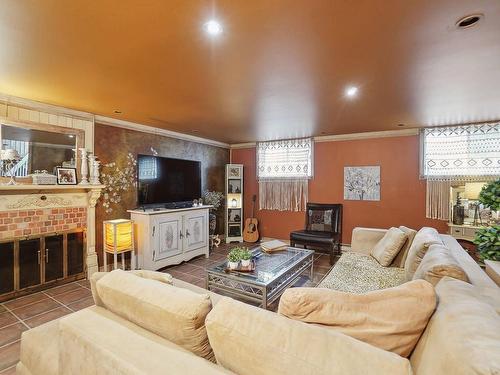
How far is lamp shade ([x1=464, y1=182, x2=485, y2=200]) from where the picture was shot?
3.96 meters

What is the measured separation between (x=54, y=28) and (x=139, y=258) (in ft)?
10.4

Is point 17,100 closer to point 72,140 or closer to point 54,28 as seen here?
point 72,140

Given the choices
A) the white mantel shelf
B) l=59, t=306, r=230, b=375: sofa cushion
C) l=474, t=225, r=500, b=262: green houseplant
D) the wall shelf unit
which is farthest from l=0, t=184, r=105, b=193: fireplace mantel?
l=474, t=225, r=500, b=262: green houseplant

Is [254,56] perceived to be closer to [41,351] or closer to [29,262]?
[41,351]

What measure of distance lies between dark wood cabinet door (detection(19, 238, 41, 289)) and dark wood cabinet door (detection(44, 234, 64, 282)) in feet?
0.27

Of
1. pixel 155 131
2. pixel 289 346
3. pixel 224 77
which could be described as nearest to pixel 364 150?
pixel 224 77

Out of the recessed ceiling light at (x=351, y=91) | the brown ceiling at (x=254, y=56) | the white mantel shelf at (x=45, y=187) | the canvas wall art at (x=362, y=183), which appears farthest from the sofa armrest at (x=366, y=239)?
the white mantel shelf at (x=45, y=187)

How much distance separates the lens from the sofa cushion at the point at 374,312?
1038 millimetres

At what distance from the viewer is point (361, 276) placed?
2.60 m

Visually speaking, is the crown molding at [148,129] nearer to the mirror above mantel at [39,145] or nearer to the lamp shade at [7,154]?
the mirror above mantel at [39,145]

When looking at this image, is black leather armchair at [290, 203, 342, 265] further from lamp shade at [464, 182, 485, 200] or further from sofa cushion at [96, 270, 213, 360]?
sofa cushion at [96, 270, 213, 360]

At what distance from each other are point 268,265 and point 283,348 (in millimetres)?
2134

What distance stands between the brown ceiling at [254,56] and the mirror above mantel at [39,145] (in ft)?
1.33

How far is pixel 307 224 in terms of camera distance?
506cm
